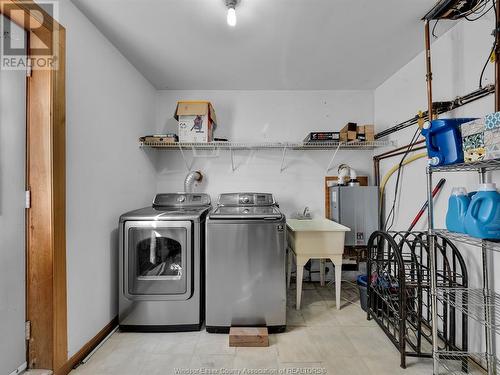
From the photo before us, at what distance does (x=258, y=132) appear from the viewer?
3162mm

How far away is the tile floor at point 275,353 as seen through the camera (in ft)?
5.44

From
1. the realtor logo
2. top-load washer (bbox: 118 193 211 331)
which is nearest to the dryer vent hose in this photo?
top-load washer (bbox: 118 193 211 331)

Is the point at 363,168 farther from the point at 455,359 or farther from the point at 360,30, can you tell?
the point at 455,359

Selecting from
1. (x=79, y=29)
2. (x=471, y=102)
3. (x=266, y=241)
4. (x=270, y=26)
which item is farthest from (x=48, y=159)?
(x=471, y=102)

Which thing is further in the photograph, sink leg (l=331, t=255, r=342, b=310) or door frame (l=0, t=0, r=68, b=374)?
sink leg (l=331, t=255, r=342, b=310)

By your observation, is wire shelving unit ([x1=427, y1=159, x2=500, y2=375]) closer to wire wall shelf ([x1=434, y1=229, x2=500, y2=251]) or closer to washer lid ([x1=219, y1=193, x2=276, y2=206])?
wire wall shelf ([x1=434, y1=229, x2=500, y2=251])

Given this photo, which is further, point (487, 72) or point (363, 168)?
point (363, 168)

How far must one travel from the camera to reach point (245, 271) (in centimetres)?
205

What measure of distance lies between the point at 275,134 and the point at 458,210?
2138 millimetres

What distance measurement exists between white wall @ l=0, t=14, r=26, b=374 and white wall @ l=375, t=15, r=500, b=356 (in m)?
2.93

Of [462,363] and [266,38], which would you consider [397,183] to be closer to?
[462,363]

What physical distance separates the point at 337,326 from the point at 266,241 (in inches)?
39.6

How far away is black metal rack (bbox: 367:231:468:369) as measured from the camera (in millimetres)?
1641

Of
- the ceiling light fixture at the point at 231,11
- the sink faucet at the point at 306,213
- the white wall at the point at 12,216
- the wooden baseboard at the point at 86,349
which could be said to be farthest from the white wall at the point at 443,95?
the white wall at the point at 12,216
